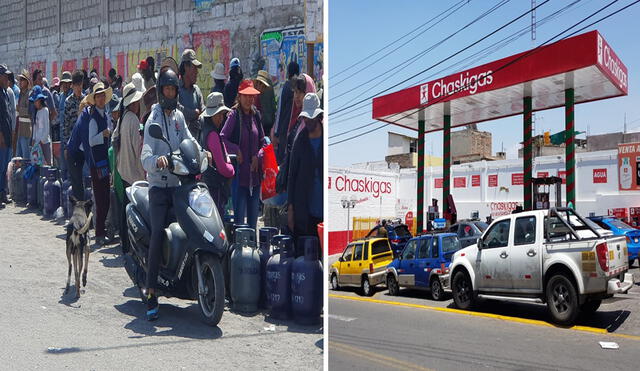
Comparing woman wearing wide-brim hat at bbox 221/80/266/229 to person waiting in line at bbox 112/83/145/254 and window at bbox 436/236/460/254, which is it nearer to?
person waiting in line at bbox 112/83/145/254

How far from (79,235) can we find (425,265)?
202 centimetres

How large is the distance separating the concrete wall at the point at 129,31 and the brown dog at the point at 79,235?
0.69 meters

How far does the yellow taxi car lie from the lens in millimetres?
3074

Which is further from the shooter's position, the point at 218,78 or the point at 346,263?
the point at 218,78

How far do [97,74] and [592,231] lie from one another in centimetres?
245

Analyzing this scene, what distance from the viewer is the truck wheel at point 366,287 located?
3.81 metres

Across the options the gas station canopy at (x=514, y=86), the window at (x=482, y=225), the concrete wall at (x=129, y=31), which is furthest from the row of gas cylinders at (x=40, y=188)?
the window at (x=482, y=225)

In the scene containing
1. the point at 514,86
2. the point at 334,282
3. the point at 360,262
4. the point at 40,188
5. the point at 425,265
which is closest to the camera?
the point at 514,86

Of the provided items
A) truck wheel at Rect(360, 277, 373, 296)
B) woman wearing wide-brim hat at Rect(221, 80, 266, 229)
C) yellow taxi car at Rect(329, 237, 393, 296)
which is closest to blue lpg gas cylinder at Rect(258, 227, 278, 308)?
woman wearing wide-brim hat at Rect(221, 80, 266, 229)

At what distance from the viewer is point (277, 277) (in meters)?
3.05

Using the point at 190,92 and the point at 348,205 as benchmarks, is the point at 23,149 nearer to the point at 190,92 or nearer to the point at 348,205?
the point at 190,92

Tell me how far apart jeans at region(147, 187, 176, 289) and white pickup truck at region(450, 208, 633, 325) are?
56.4 inches

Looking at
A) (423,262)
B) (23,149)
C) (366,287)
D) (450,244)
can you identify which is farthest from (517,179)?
(23,149)

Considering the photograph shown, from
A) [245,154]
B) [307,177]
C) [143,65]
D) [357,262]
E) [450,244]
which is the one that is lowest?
[357,262]
